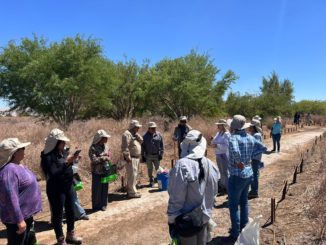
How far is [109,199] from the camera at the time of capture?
833 centimetres

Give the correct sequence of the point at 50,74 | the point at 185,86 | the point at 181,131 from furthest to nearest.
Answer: the point at 185,86, the point at 50,74, the point at 181,131

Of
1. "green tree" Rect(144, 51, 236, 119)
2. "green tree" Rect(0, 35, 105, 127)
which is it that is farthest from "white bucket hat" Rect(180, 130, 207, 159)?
"green tree" Rect(144, 51, 236, 119)

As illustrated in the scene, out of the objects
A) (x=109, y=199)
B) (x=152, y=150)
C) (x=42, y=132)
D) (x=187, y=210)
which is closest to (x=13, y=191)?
(x=187, y=210)

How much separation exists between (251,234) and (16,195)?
9.90ft

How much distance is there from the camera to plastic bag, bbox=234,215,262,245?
472 cm

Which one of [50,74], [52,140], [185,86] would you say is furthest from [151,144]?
[185,86]

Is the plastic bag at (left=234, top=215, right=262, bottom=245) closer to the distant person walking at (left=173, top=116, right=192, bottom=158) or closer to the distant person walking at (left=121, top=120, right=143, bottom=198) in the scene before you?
the distant person walking at (left=121, top=120, right=143, bottom=198)

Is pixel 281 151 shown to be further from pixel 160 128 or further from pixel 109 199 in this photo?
pixel 109 199

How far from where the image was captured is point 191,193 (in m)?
3.57

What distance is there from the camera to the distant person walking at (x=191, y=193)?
3.50 m

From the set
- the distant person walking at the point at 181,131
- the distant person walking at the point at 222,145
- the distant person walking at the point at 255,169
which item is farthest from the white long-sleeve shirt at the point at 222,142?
the distant person walking at the point at 181,131

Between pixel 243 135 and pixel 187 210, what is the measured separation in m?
2.05

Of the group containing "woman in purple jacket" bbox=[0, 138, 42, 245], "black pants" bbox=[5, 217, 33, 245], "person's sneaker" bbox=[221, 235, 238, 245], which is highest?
"woman in purple jacket" bbox=[0, 138, 42, 245]

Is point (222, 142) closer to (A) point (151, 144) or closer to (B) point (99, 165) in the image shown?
(A) point (151, 144)
